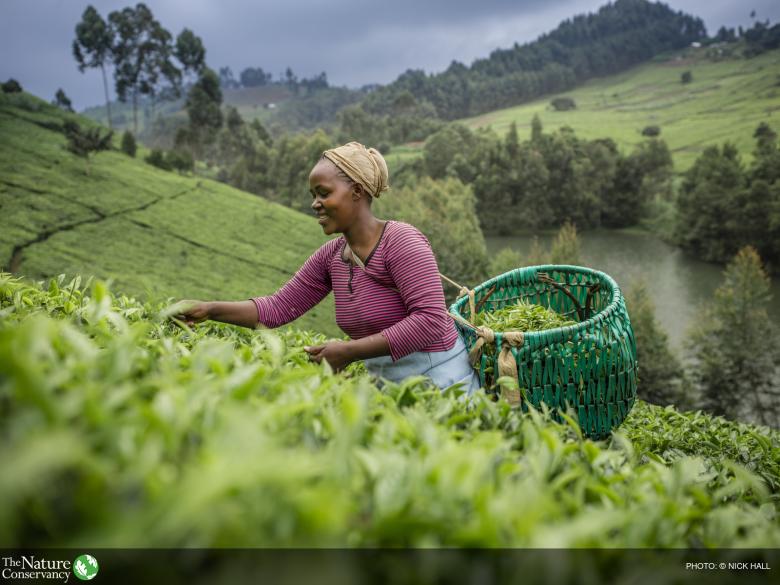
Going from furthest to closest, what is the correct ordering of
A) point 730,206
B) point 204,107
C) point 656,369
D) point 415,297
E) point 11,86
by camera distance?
point 204,107
point 730,206
point 11,86
point 656,369
point 415,297

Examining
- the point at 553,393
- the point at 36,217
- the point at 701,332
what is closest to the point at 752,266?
the point at 701,332

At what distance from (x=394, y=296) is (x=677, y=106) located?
10741 cm

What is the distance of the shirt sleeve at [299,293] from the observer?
10.4ft

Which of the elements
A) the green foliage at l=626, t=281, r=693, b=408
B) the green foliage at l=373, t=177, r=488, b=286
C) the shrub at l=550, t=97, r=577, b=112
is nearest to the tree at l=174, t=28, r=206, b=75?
the green foliage at l=373, t=177, r=488, b=286

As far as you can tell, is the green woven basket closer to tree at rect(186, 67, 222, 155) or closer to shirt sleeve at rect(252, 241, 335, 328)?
shirt sleeve at rect(252, 241, 335, 328)

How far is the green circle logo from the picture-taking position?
0.82 m

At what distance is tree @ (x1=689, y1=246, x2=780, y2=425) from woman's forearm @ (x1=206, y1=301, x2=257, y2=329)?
27.3 meters

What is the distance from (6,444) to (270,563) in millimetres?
427

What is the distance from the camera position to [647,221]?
188 ft

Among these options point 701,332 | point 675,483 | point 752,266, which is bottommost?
point 701,332

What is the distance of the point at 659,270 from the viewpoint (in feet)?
147

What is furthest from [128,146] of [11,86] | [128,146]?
[11,86]

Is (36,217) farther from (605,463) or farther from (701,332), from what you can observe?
(701,332)

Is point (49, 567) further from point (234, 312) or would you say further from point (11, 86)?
point (11, 86)
